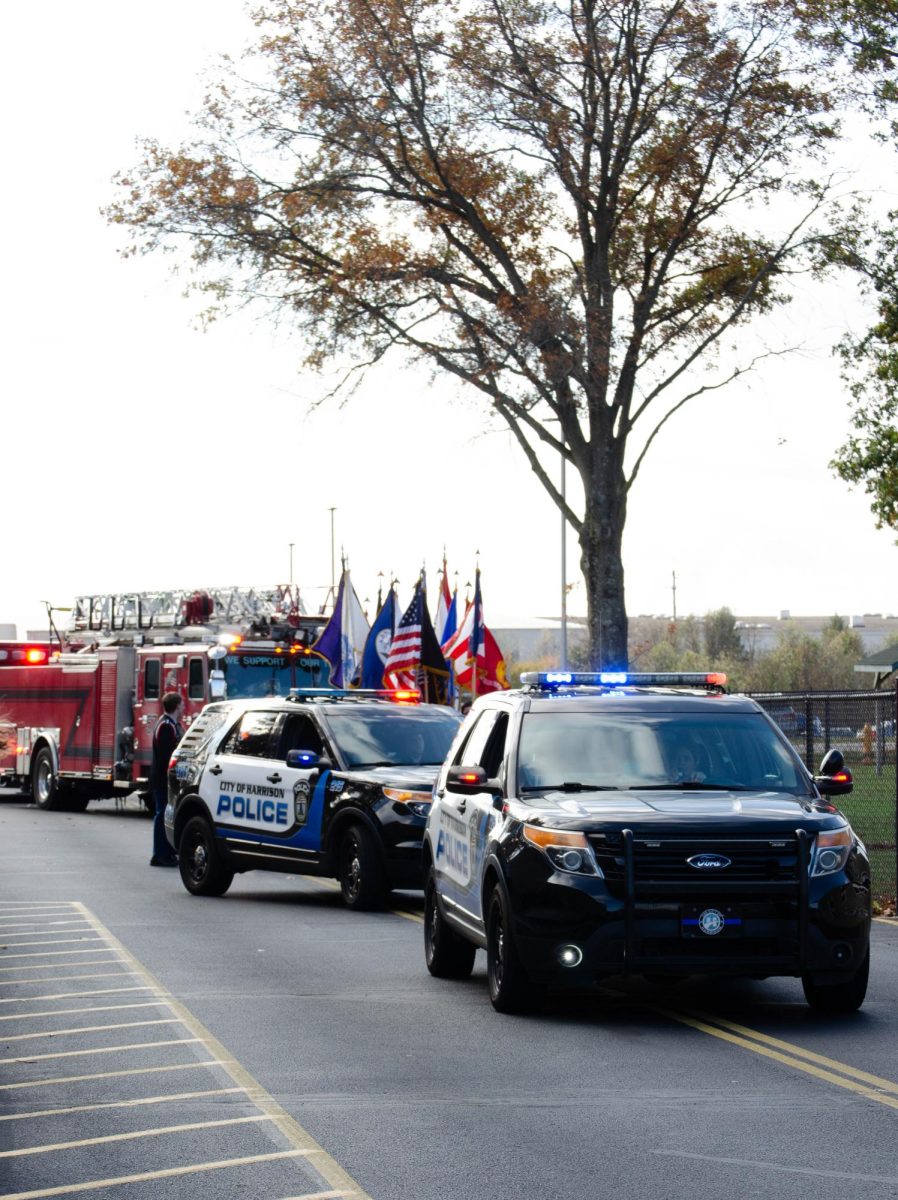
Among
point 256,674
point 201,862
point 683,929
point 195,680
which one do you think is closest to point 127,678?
point 195,680

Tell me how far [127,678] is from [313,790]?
17260 mm

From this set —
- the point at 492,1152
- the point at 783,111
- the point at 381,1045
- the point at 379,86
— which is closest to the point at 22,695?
the point at 379,86

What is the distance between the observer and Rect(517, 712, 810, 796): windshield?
35.6 feet

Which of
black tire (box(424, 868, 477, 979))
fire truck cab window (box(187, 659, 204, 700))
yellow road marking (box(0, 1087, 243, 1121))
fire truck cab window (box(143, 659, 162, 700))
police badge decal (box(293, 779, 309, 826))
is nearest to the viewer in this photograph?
yellow road marking (box(0, 1087, 243, 1121))

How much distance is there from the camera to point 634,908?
9.68 metres

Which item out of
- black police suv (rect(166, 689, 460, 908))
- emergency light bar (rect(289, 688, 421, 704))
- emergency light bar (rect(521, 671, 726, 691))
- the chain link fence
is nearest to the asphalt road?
emergency light bar (rect(521, 671, 726, 691))

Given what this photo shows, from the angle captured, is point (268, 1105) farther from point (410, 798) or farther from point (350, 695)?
point (350, 695)

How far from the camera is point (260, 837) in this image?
17.6m

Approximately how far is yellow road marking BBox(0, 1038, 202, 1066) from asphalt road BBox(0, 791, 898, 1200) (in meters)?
0.02

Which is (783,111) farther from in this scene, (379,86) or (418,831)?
(418,831)

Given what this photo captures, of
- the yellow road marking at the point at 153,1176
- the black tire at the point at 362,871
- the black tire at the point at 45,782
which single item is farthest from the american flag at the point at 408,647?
the yellow road marking at the point at 153,1176

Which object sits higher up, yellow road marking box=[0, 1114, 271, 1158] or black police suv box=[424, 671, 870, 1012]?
black police suv box=[424, 671, 870, 1012]

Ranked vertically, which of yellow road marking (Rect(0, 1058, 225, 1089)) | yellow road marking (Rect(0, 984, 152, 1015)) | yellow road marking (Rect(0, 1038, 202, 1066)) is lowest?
yellow road marking (Rect(0, 984, 152, 1015))

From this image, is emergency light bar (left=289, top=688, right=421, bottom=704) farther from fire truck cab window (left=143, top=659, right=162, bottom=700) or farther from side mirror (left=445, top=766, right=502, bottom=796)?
fire truck cab window (left=143, top=659, right=162, bottom=700)
